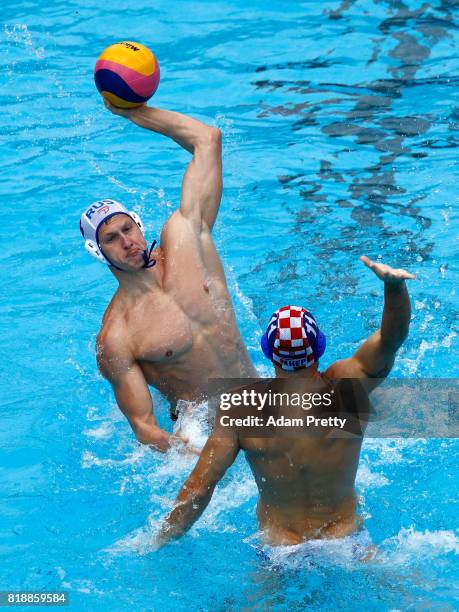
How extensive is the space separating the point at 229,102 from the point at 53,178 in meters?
2.25

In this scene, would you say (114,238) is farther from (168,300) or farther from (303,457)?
(303,457)

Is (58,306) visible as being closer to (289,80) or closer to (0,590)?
(0,590)

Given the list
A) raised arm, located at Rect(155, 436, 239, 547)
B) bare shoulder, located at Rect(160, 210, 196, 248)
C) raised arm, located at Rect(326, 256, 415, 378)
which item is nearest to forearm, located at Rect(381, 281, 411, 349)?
raised arm, located at Rect(326, 256, 415, 378)

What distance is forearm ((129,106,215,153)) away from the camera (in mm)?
6398

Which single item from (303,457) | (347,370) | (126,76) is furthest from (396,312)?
(126,76)

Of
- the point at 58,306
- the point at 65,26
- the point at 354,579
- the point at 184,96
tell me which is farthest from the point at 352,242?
the point at 65,26

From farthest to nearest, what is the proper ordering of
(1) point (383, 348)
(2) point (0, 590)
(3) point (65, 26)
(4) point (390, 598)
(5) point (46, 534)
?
(3) point (65, 26)
(5) point (46, 534)
(2) point (0, 590)
(4) point (390, 598)
(1) point (383, 348)

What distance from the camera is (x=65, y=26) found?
41.6 feet

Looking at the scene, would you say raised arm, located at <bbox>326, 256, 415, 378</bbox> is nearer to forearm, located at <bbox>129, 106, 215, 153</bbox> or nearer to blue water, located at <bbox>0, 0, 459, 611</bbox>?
blue water, located at <bbox>0, 0, 459, 611</bbox>

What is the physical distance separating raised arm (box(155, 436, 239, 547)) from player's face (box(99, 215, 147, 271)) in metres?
1.45

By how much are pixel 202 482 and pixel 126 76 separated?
2539 millimetres

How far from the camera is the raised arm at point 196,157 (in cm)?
638

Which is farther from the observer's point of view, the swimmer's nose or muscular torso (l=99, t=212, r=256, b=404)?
muscular torso (l=99, t=212, r=256, b=404)

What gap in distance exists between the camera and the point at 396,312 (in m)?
4.56
